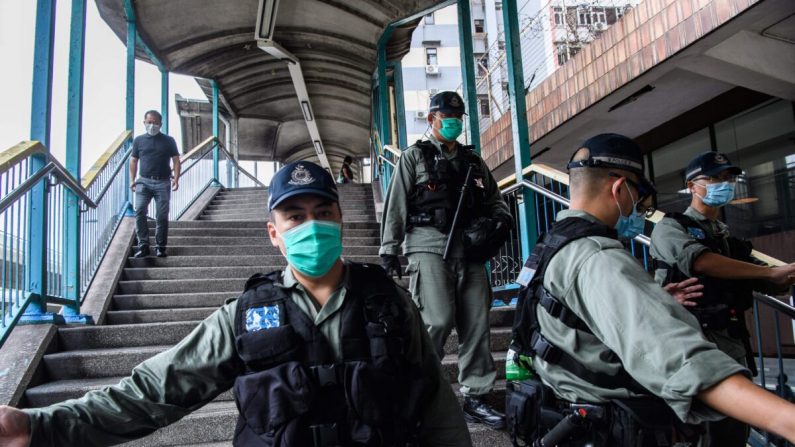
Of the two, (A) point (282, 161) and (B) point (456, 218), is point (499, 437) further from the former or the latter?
(A) point (282, 161)

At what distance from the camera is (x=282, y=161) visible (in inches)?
709

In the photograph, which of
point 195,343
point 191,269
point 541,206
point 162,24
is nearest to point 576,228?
point 195,343

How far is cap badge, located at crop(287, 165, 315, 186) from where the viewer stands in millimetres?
1583

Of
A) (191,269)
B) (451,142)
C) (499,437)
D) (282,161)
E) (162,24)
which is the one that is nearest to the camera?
(499,437)

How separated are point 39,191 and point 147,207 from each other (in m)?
1.98

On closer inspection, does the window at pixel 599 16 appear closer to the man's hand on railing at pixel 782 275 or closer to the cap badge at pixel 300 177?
the man's hand on railing at pixel 782 275

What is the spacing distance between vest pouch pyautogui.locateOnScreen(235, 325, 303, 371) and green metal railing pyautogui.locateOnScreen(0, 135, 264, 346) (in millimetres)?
2614

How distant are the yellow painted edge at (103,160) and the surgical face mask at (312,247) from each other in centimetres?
406

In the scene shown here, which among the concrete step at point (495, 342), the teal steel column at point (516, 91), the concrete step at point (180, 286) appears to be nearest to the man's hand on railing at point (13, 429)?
the concrete step at point (495, 342)

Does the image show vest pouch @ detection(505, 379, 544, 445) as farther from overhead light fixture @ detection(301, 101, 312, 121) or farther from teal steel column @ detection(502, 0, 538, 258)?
overhead light fixture @ detection(301, 101, 312, 121)

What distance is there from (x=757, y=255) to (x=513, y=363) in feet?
6.64

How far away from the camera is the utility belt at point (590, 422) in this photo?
1.47 meters

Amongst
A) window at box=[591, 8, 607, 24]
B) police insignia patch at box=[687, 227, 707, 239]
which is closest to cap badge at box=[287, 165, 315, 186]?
police insignia patch at box=[687, 227, 707, 239]

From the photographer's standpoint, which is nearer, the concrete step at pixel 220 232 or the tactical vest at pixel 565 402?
the tactical vest at pixel 565 402
